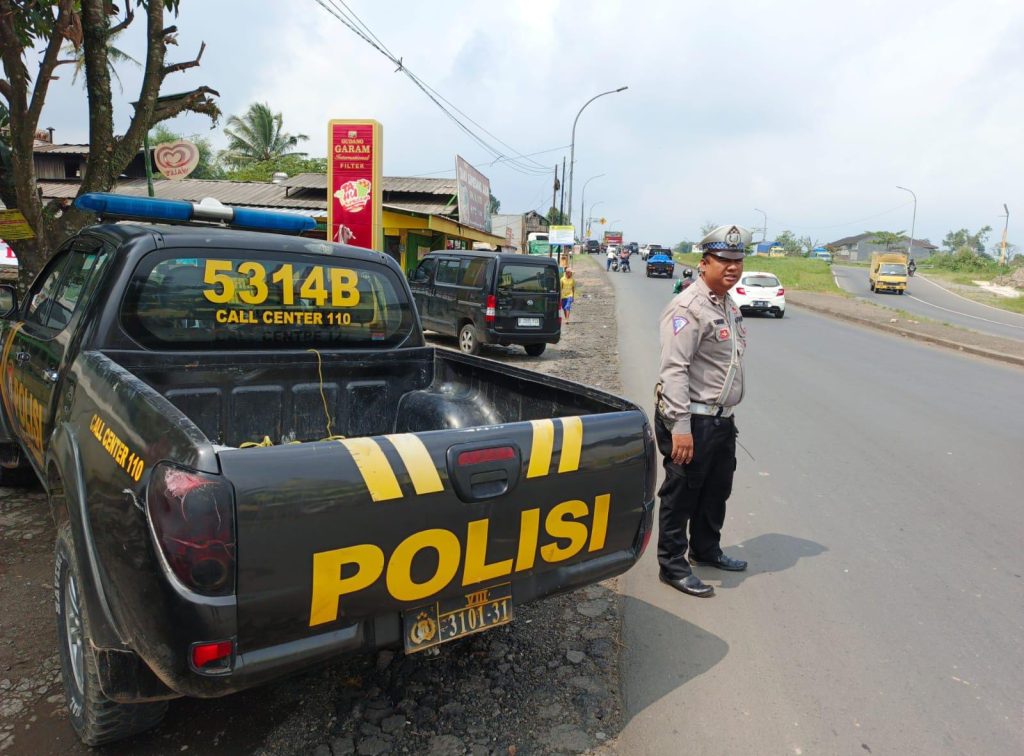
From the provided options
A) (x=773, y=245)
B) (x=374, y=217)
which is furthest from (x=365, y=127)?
(x=773, y=245)

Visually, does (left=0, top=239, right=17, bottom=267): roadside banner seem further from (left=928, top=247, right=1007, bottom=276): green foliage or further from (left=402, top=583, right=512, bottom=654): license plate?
(left=928, top=247, right=1007, bottom=276): green foliage

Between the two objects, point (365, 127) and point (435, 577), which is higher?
point (365, 127)

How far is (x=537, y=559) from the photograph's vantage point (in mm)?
2361

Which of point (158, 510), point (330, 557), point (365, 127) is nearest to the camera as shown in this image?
point (158, 510)

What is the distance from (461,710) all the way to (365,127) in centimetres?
1150

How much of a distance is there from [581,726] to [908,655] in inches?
63.1

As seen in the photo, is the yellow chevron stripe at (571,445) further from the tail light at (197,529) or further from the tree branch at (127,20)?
the tree branch at (127,20)

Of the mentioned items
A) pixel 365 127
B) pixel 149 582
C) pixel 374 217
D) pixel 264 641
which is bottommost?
pixel 264 641

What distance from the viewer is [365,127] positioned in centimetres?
1221

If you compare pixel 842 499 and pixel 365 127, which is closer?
pixel 842 499

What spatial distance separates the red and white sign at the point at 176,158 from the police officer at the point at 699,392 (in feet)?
37.5

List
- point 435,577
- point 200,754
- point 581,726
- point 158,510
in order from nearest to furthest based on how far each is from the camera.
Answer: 1. point 158,510
2. point 435,577
3. point 200,754
4. point 581,726

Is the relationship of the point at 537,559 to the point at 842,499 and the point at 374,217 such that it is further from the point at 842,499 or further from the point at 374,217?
the point at 374,217

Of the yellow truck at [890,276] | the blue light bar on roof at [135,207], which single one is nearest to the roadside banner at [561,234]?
the yellow truck at [890,276]
